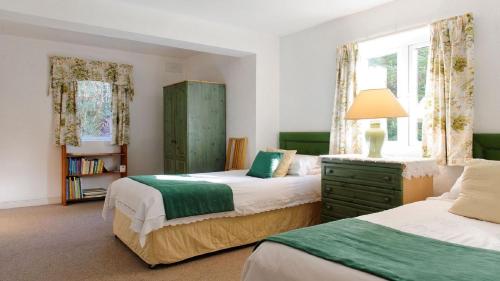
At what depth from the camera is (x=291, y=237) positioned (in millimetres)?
1550

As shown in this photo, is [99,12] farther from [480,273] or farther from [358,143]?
[480,273]

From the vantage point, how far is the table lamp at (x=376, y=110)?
2923 millimetres

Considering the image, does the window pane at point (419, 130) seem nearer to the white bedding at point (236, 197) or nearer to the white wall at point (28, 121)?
the white bedding at point (236, 197)

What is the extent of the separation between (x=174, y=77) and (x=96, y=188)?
2.34 m

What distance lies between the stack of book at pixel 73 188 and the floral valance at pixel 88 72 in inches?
56.0

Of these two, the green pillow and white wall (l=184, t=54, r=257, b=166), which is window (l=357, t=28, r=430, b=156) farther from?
white wall (l=184, t=54, r=257, b=166)

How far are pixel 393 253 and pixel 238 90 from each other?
381cm

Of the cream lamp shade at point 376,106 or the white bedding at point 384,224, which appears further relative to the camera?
the cream lamp shade at point 376,106

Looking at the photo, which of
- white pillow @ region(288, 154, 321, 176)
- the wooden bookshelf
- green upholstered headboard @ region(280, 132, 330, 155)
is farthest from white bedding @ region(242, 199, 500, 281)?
the wooden bookshelf

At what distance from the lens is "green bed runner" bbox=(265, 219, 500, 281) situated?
116 centimetres

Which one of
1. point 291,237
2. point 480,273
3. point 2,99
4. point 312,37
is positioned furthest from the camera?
point 2,99

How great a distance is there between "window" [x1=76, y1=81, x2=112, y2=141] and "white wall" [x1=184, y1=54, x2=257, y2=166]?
1.69 meters

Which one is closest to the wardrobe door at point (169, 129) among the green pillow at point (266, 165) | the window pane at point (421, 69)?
the green pillow at point (266, 165)

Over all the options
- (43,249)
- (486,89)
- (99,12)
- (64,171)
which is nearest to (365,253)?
(486,89)
